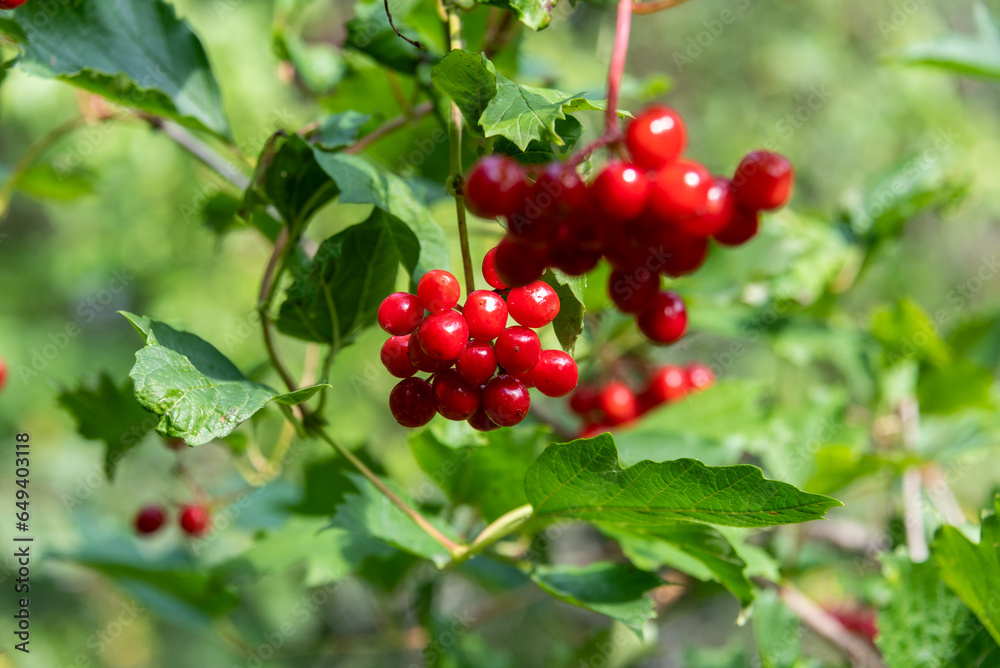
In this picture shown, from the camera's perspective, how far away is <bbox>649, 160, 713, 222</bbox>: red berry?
50cm

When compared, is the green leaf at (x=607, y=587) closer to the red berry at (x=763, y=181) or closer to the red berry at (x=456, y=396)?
the red berry at (x=456, y=396)

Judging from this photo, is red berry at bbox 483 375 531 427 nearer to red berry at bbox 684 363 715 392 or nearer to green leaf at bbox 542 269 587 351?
green leaf at bbox 542 269 587 351

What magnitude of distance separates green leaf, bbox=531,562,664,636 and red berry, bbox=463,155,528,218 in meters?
0.42

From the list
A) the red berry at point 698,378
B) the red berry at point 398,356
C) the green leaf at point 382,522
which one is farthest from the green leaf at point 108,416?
the red berry at point 698,378

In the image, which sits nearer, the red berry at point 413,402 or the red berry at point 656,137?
the red berry at point 656,137

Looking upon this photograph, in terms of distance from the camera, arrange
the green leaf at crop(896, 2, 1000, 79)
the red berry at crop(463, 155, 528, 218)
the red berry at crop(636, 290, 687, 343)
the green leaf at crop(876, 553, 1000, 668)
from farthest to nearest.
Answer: the green leaf at crop(896, 2, 1000, 79)
the green leaf at crop(876, 553, 1000, 668)
the red berry at crop(636, 290, 687, 343)
the red berry at crop(463, 155, 528, 218)

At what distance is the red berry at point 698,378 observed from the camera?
1269mm

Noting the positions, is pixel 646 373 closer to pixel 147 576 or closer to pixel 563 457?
pixel 563 457

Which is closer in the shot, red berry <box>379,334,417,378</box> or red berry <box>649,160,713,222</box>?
red berry <box>649,160,713,222</box>

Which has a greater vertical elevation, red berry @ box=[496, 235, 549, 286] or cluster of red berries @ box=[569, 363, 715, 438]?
red berry @ box=[496, 235, 549, 286]

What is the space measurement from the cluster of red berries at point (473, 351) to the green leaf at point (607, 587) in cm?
26

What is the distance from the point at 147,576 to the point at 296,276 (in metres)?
0.74

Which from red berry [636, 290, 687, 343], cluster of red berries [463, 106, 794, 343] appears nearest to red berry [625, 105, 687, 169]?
cluster of red berries [463, 106, 794, 343]

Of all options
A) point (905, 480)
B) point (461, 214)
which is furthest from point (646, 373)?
point (461, 214)
